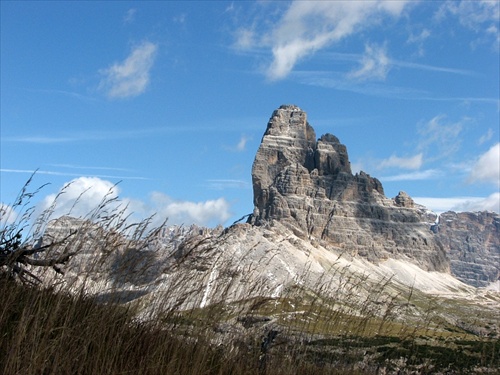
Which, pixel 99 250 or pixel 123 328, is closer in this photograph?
pixel 123 328

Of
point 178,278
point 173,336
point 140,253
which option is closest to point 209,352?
point 173,336

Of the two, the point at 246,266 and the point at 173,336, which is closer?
the point at 173,336

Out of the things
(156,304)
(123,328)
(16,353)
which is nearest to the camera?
(16,353)

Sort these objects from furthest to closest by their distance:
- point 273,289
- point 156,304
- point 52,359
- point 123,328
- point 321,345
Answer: point 273,289 < point 321,345 < point 156,304 < point 123,328 < point 52,359

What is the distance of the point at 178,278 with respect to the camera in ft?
21.9

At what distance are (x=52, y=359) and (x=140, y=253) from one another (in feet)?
5.71

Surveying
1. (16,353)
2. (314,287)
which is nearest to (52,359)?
(16,353)

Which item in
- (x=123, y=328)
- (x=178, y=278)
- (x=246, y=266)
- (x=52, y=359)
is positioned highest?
(x=246, y=266)

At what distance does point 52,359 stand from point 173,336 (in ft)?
5.11

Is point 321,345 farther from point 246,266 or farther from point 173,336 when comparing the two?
point 173,336

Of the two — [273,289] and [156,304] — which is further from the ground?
[273,289]

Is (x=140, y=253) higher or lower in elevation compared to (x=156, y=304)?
higher

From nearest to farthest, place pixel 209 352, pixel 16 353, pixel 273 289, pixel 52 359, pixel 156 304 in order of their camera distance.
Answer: pixel 16 353 → pixel 52 359 → pixel 209 352 → pixel 156 304 → pixel 273 289

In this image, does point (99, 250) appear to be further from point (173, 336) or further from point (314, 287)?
point (314, 287)
